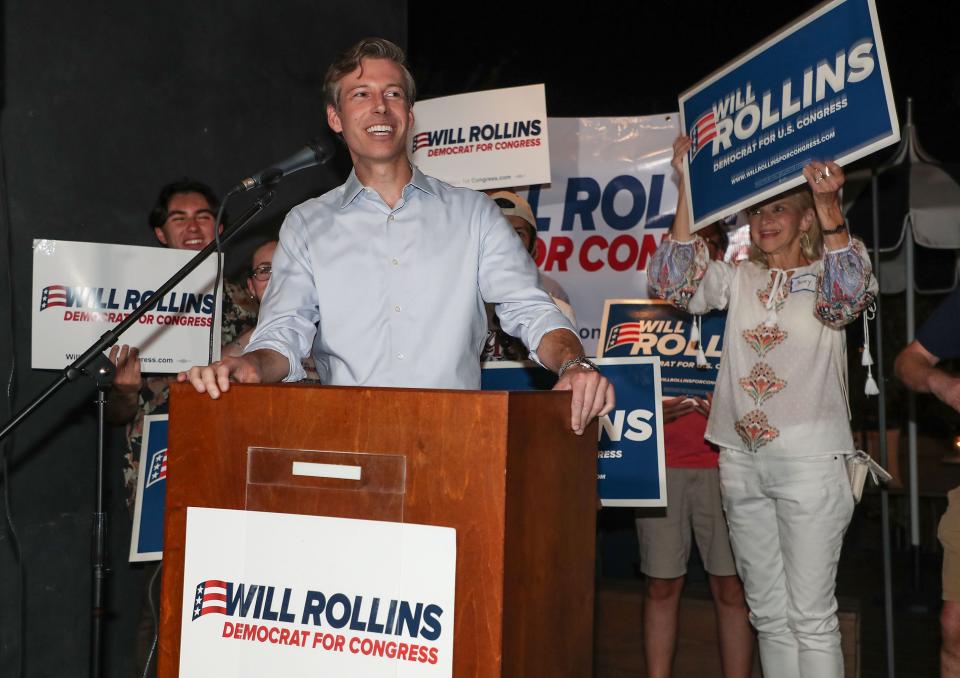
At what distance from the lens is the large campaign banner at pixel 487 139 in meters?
4.02

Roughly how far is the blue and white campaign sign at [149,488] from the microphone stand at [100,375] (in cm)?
73

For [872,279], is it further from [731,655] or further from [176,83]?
[176,83]

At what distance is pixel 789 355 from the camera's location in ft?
9.98

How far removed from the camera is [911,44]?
6.42 metres

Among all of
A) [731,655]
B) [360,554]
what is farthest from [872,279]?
[360,554]

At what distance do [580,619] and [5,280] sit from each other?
2529 mm

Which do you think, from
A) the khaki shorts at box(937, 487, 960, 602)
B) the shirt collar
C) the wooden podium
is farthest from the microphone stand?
the khaki shorts at box(937, 487, 960, 602)

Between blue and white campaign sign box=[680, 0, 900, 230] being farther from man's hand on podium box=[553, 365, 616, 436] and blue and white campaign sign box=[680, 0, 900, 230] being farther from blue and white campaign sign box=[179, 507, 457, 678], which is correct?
blue and white campaign sign box=[179, 507, 457, 678]

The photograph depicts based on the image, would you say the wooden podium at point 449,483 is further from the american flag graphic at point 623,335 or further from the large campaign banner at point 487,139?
the large campaign banner at point 487,139

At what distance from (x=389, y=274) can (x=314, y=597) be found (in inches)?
31.8

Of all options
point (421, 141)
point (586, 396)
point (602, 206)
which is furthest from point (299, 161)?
point (602, 206)

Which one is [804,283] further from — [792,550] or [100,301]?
[100,301]

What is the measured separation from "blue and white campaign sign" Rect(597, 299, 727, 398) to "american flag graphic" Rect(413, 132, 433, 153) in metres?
1.11

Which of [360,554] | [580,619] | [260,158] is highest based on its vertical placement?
[260,158]
